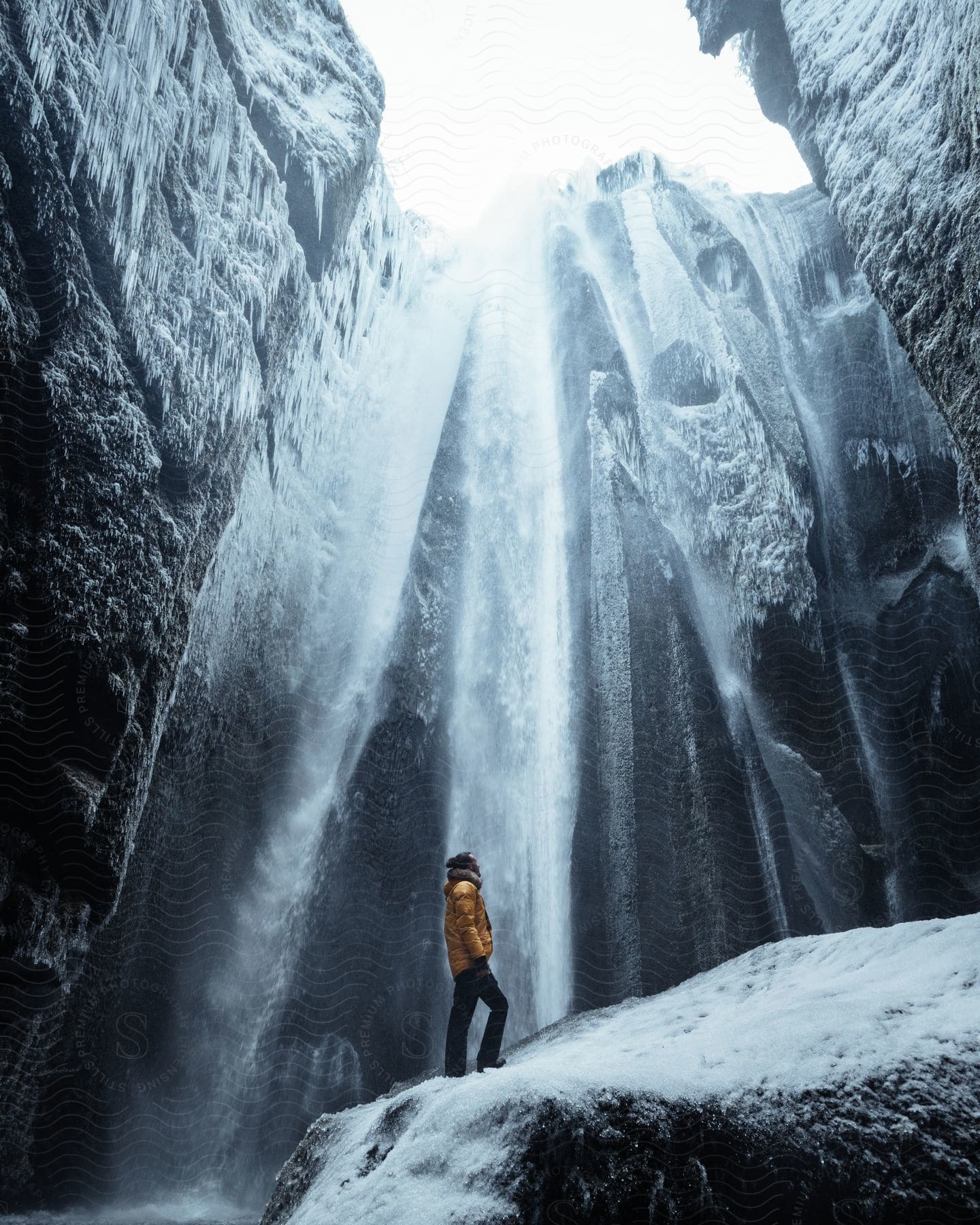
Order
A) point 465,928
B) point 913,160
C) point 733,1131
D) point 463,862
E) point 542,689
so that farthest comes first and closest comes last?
point 542,689
point 913,160
point 463,862
point 465,928
point 733,1131

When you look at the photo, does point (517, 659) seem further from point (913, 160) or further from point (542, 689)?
point (913, 160)

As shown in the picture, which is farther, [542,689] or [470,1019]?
[542,689]

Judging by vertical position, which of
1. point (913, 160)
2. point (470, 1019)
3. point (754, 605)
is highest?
point (913, 160)

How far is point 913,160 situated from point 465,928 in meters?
7.59

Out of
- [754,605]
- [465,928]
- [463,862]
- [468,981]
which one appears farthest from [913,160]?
[468,981]

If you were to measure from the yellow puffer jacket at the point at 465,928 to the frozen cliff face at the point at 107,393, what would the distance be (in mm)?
3386

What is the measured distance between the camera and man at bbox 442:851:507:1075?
13.7ft

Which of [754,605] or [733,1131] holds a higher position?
[754,605]

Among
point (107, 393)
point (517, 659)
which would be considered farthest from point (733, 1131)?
point (517, 659)

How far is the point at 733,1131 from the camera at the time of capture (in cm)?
303

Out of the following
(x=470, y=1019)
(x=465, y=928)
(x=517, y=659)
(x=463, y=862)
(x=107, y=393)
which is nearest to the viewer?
(x=470, y=1019)

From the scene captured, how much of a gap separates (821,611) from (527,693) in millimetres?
4349

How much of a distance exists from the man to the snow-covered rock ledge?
51 centimetres

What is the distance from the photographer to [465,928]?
4.30m
